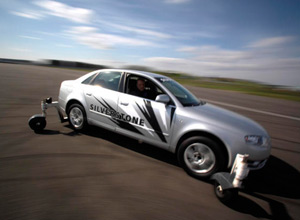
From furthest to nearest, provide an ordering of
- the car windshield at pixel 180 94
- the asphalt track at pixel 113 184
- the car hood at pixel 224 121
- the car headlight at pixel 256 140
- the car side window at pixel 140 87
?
the car side window at pixel 140 87 → the car windshield at pixel 180 94 → the car hood at pixel 224 121 → the car headlight at pixel 256 140 → the asphalt track at pixel 113 184

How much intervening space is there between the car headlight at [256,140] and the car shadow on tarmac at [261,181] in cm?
72

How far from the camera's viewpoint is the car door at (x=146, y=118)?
11.2 ft

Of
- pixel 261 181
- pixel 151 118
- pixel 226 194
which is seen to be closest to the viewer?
pixel 226 194

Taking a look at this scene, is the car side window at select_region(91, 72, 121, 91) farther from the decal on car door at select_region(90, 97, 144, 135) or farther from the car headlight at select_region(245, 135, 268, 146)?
the car headlight at select_region(245, 135, 268, 146)

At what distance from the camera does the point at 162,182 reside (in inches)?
116

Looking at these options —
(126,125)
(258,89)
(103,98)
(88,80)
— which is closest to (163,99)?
A: (126,125)

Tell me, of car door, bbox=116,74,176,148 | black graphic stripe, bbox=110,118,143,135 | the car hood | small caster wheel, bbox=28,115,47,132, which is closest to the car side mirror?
car door, bbox=116,74,176,148

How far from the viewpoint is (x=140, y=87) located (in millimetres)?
4023

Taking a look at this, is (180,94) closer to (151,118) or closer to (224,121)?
(151,118)

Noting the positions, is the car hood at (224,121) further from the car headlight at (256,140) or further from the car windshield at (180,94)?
the car windshield at (180,94)

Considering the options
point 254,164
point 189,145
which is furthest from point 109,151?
point 254,164

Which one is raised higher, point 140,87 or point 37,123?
point 140,87

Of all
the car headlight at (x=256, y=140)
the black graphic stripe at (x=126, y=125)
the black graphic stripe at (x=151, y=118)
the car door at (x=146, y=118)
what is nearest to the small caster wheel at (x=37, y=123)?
the black graphic stripe at (x=126, y=125)

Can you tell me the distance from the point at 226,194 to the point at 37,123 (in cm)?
417
